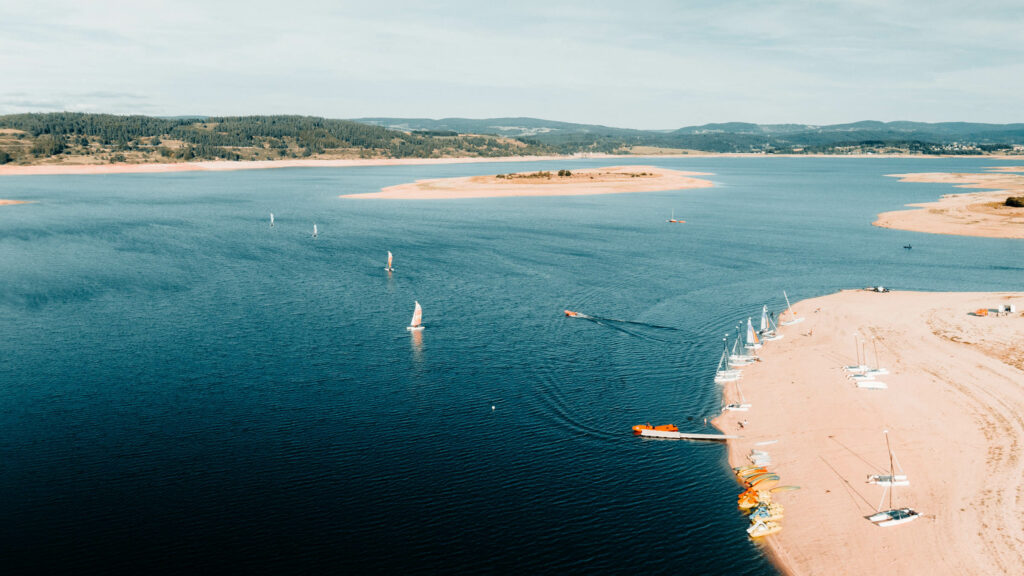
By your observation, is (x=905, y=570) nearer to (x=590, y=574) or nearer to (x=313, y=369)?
(x=590, y=574)

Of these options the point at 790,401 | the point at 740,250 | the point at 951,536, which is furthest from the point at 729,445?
Result: the point at 740,250

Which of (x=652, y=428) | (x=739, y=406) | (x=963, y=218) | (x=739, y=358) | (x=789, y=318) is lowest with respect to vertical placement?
(x=652, y=428)

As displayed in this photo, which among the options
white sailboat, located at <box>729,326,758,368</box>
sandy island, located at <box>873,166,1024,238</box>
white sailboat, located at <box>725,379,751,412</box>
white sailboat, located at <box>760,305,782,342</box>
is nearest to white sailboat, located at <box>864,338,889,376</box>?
white sailboat, located at <box>760,305,782,342</box>

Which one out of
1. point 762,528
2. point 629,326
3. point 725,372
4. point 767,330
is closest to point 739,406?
point 725,372

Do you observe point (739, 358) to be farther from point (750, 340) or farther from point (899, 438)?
point (899, 438)

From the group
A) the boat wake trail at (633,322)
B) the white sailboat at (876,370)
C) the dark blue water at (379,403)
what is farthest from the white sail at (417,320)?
the white sailboat at (876,370)
